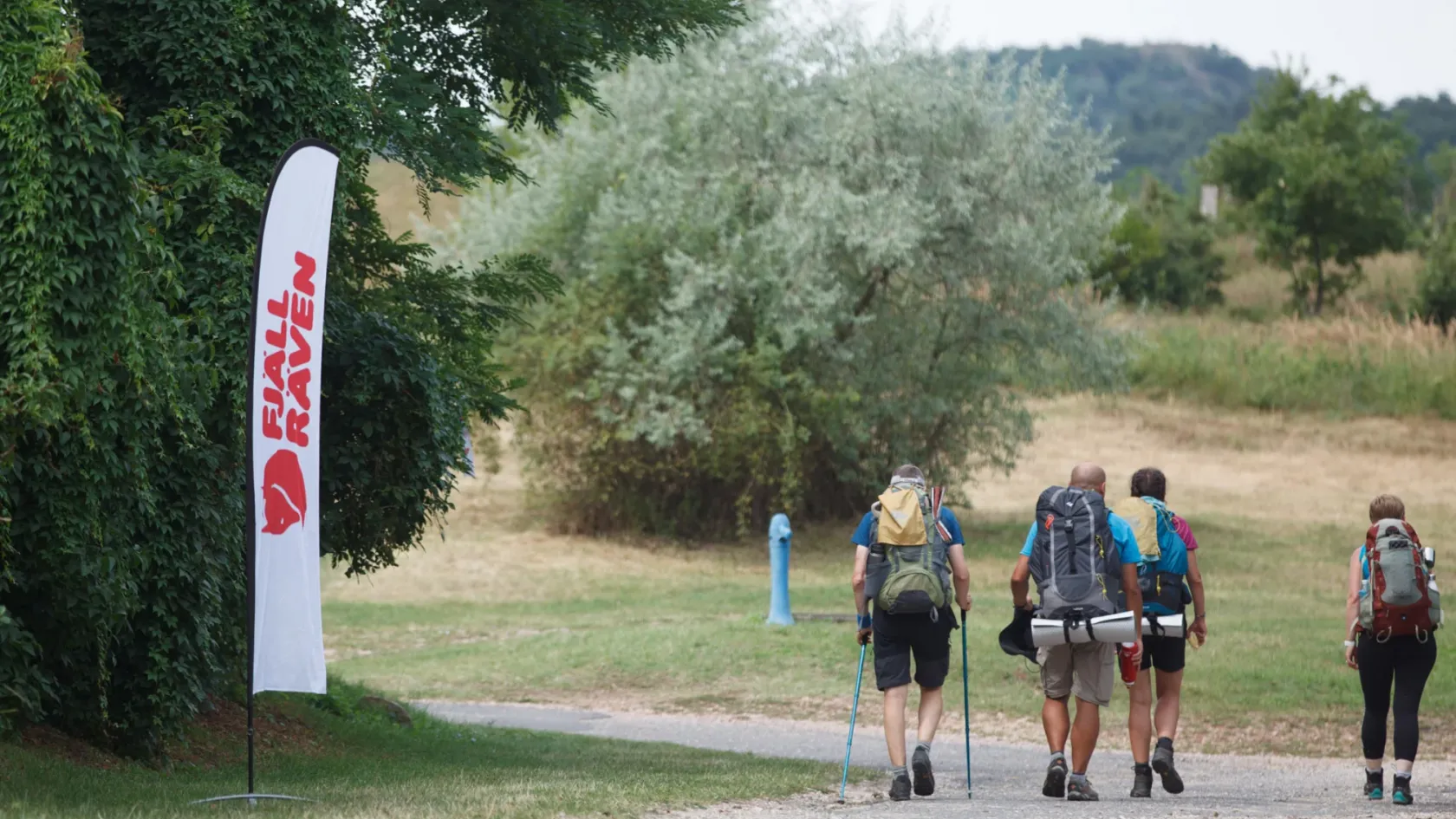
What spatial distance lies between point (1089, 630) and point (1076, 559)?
1.22 feet

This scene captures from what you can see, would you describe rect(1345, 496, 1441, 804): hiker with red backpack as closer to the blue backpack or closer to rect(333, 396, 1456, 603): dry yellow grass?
the blue backpack

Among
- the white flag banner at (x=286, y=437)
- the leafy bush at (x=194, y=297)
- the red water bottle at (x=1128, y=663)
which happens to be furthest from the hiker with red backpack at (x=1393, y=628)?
the leafy bush at (x=194, y=297)

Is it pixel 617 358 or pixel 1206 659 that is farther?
pixel 617 358

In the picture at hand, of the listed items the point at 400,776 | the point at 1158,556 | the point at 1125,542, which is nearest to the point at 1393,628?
the point at 1158,556

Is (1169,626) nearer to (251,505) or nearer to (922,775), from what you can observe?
(922,775)

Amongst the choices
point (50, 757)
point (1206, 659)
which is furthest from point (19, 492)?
point (1206, 659)

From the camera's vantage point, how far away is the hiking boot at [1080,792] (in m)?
8.95

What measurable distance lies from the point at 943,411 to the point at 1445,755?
1690 cm

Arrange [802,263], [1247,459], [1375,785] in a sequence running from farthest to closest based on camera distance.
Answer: [1247,459] → [802,263] → [1375,785]

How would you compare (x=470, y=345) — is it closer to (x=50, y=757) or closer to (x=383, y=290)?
(x=383, y=290)

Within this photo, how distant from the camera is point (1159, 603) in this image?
9430 mm

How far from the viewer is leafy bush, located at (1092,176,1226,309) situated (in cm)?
5775

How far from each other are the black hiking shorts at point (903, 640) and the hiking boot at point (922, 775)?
1.27 ft

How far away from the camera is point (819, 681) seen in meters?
15.9
